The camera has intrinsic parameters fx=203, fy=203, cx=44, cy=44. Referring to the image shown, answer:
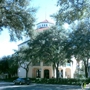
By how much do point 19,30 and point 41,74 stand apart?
46783 mm

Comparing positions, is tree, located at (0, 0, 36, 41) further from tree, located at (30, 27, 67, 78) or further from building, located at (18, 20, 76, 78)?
building, located at (18, 20, 76, 78)

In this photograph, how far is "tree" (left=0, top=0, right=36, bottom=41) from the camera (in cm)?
1656

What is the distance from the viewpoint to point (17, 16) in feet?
56.3

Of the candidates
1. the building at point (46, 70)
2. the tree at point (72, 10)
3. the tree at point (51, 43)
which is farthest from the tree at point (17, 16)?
the building at point (46, 70)

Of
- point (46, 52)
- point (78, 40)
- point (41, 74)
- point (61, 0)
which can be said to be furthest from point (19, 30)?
point (41, 74)

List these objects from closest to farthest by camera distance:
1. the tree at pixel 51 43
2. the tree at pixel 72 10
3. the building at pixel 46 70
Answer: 1. the tree at pixel 72 10
2. the tree at pixel 51 43
3. the building at pixel 46 70

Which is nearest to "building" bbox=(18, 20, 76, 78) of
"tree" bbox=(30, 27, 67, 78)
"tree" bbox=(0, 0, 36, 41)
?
"tree" bbox=(30, 27, 67, 78)

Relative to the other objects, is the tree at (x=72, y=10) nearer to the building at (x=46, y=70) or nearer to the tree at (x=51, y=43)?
the tree at (x=51, y=43)

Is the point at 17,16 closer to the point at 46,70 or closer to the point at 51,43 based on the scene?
the point at 51,43

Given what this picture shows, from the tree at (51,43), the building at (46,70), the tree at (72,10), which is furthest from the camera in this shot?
the building at (46,70)

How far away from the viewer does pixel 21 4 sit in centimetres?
1691

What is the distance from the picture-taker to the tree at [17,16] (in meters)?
16.6

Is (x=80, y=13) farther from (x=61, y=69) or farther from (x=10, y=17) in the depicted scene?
(x=61, y=69)

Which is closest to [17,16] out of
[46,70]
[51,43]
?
[51,43]
